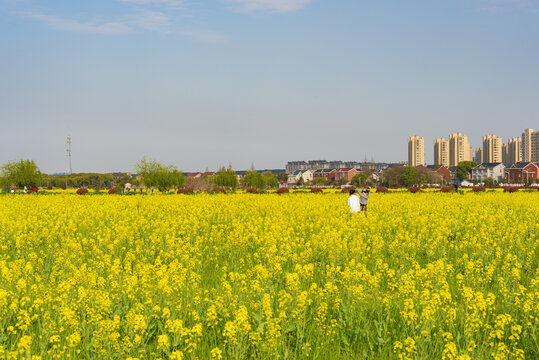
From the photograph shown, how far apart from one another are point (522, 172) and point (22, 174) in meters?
190

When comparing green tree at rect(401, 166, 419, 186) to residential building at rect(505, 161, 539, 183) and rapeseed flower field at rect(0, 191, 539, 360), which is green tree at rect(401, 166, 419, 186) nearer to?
residential building at rect(505, 161, 539, 183)

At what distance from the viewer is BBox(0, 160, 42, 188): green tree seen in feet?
189

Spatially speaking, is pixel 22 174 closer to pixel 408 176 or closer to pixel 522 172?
pixel 408 176

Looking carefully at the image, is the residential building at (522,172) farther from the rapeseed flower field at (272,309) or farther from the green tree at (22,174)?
the rapeseed flower field at (272,309)

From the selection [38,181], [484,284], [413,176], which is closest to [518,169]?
[413,176]

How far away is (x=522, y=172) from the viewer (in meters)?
180

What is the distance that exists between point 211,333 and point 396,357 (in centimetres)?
254

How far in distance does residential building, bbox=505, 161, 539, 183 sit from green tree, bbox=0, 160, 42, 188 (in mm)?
180947

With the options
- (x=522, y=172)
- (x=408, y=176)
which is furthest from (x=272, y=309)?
(x=522, y=172)

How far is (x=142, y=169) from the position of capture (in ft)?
216

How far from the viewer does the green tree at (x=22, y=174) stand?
57.8 m

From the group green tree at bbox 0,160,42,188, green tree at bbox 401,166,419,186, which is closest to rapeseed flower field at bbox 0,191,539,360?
green tree at bbox 0,160,42,188

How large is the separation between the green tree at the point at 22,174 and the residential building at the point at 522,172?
594ft

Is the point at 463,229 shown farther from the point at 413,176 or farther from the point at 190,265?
the point at 413,176
